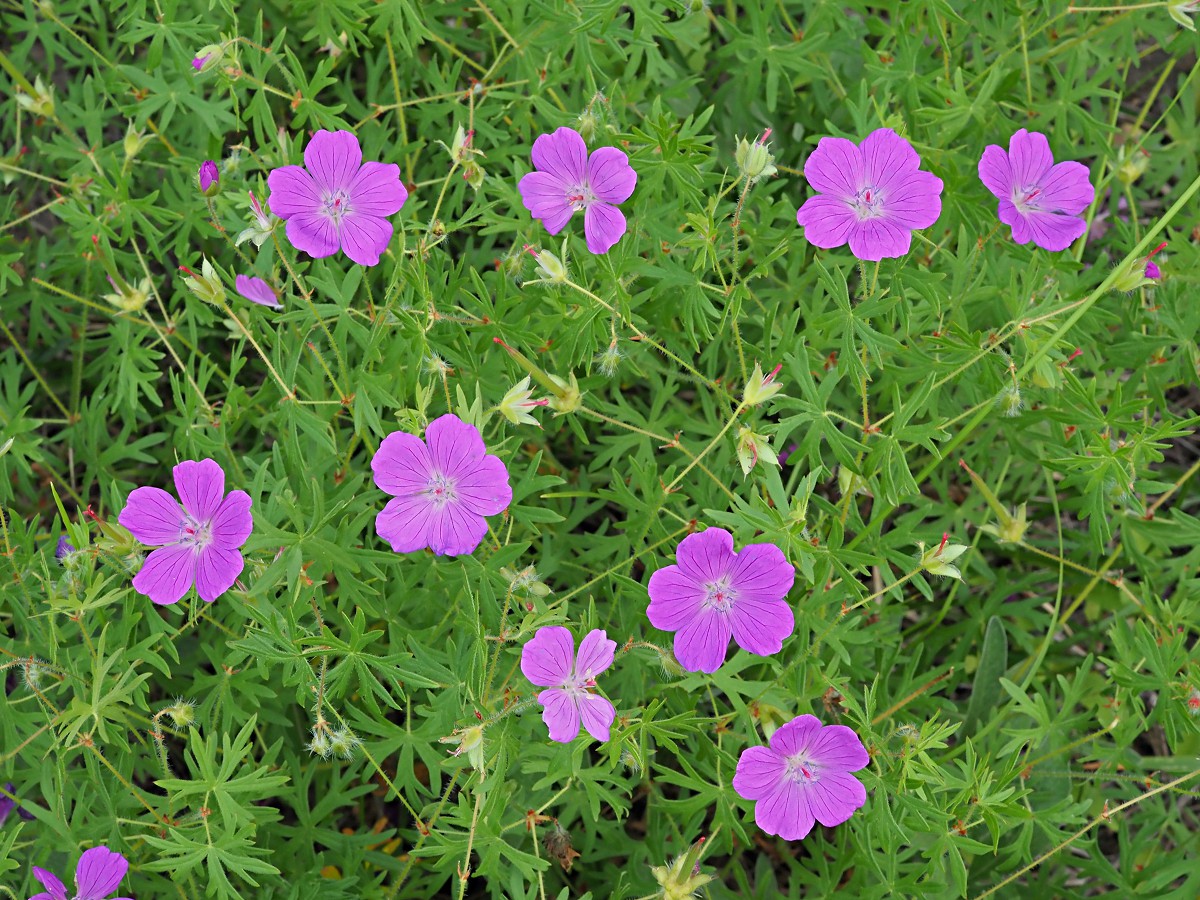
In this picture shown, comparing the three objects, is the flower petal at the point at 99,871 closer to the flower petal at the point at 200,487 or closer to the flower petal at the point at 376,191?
the flower petal at the point at 200,487

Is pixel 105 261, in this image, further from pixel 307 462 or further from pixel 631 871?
pixel 631 871

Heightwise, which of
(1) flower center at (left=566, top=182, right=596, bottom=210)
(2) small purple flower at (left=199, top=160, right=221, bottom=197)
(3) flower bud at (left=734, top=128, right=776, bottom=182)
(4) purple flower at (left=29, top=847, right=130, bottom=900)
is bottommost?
(4) purple flower at (left=29, top=847, right=130, bottom=900)

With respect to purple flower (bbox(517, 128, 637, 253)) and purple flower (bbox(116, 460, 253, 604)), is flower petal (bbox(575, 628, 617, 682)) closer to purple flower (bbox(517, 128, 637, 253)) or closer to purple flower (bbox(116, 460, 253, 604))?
purple flower (bbox(116, 460, 253, 604))

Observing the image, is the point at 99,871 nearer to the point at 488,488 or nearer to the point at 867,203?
the point at 488,488

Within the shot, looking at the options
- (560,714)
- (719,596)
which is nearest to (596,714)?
(560,714)

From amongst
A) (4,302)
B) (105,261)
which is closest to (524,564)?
(105,261)

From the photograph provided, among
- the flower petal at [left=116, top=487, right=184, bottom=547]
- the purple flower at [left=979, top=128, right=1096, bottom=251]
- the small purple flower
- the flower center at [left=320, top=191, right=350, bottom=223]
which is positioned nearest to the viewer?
the flower petal at [left=116, top=487, right=184, bottom=547]

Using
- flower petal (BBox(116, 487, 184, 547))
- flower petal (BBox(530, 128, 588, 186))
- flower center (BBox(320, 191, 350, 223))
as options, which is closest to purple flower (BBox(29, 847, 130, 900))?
flower petal (BBox(116, 487, 184, 547))

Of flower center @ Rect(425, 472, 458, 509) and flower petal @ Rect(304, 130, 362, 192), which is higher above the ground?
flower petal @ Rect(304, 130, 362, 192)
